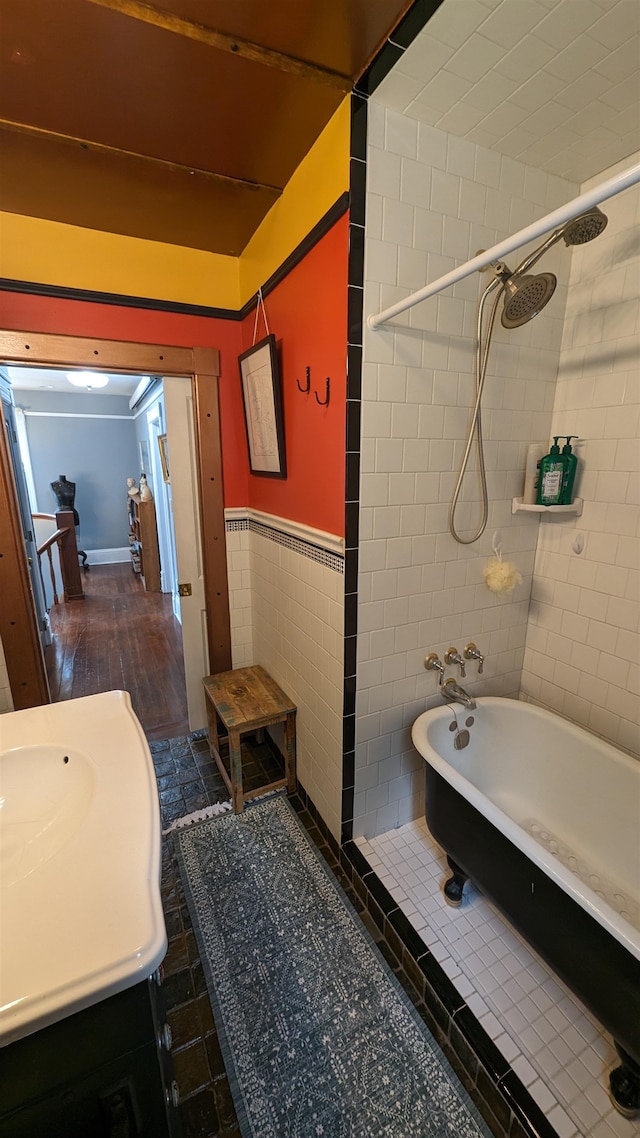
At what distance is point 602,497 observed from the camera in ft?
5.40

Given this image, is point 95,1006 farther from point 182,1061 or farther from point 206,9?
point 206,9

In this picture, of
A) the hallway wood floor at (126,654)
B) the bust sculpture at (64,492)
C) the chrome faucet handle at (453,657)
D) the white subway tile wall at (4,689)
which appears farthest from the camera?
the bust sculpture at (64,492)

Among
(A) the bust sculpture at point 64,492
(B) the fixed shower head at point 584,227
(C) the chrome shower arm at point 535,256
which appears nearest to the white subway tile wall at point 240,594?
(C) the chrome shower arm at point 535,256

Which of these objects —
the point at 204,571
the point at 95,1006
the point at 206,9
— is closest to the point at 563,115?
the point at 206,9

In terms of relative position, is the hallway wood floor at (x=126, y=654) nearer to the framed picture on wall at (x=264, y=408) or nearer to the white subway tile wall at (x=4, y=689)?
the white subway tile wall at (x=4, y=689)

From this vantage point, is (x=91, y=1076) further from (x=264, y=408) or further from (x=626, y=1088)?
(x=264, y=408)

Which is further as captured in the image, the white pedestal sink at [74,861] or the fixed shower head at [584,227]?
the fixed shower head at [584,227]

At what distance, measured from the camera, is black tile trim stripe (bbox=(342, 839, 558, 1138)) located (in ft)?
3.44

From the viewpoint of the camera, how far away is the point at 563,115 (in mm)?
1295

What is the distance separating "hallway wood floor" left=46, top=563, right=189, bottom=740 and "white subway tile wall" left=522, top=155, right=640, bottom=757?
2.10m

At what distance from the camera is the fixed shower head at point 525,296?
1255 millimetres

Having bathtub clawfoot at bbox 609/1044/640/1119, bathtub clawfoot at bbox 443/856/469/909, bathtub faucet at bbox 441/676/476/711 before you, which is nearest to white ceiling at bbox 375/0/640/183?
bathtub faucet at bbox 441/676/476/711

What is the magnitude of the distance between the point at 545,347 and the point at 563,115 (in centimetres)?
65

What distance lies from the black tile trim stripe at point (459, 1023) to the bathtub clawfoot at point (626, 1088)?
18 cm
